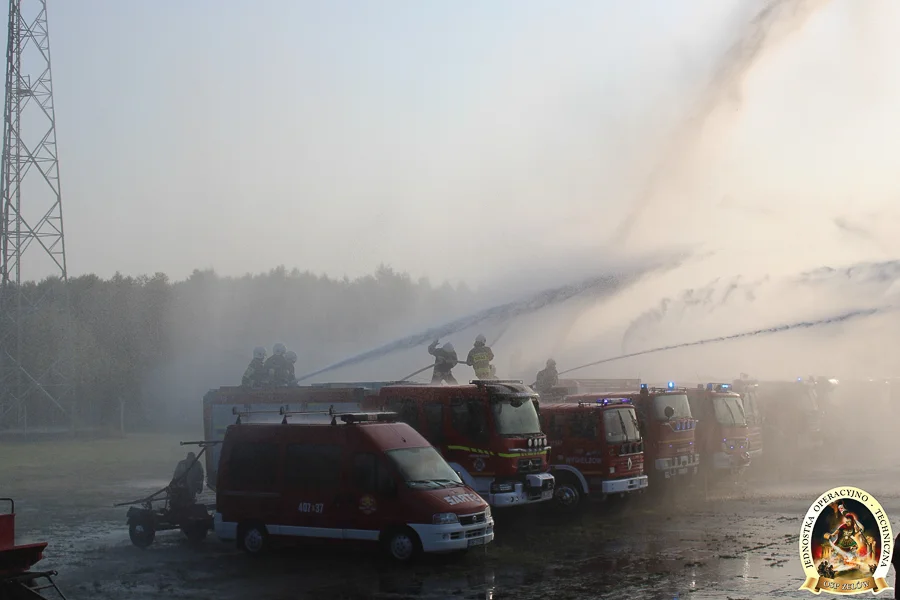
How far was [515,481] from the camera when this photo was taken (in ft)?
57.9

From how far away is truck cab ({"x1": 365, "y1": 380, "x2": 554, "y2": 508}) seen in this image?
693 inches

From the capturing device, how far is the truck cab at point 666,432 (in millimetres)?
21656

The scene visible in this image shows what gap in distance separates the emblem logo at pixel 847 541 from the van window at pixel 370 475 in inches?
290

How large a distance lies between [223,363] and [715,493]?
1596 inches

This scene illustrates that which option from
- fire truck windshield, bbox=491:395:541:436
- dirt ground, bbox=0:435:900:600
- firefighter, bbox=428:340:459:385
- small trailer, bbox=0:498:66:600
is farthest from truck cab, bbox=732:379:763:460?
small trailer, bbox=0:498:66:600

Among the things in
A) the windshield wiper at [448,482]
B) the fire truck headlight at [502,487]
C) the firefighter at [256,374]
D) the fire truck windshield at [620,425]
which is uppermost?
the firefighter at [256,374]

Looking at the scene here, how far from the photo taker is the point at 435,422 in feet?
59.9

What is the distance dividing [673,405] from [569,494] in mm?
3818

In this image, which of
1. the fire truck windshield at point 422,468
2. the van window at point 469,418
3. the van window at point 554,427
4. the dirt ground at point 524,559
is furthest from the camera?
the van window at point 554,427

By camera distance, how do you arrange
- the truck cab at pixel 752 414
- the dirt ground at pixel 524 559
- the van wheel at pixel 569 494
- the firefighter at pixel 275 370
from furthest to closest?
the truck cab at pixel 752 414, the firefighter at pixel 275 370, the van wheel at pixel 569 494, the dirt ground at pixel 524 559

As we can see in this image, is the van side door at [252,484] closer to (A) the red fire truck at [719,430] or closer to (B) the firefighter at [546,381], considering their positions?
(B) the firefighter at [546,381]

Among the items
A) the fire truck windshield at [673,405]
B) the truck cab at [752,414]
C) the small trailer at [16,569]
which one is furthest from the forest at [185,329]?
the small trailer at [16,569]

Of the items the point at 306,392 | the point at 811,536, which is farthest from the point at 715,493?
the point at 811,536

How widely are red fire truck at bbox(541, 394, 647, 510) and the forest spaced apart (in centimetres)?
3326
